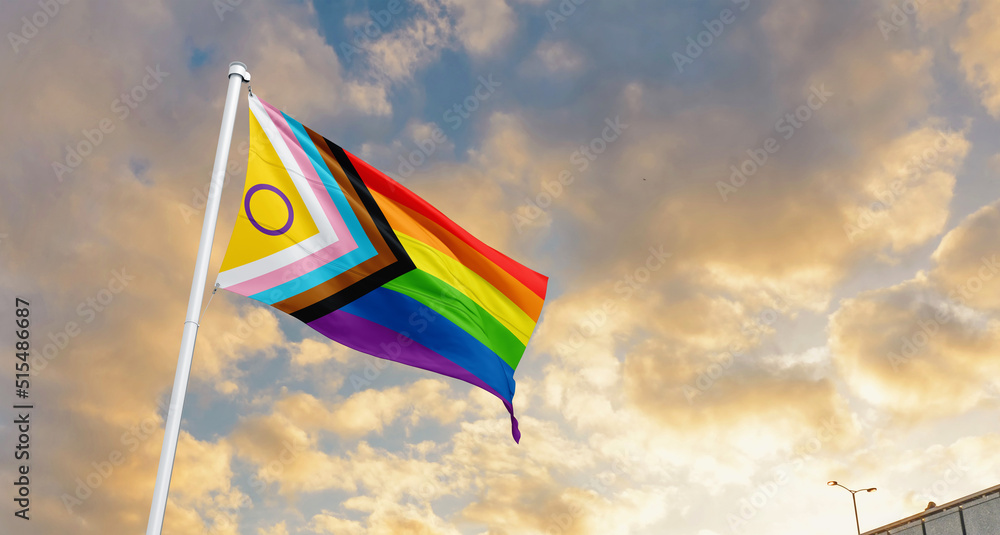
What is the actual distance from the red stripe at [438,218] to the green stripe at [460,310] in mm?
807

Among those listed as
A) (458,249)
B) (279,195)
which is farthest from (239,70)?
(458,249)

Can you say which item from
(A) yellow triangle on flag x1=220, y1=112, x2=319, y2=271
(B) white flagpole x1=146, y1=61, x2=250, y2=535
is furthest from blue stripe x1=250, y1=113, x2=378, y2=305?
(B) white flagpole x1=146, y1=61, x2=250, y2=535

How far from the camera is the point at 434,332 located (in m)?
10.6

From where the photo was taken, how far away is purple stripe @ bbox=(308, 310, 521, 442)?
9719 mm

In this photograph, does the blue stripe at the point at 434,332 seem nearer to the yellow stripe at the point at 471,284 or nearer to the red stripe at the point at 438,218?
the yellow stripe at the point at 471,284

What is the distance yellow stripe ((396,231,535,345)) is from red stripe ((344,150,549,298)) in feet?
1.28

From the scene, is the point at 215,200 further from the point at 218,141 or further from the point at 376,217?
the point at 376,217

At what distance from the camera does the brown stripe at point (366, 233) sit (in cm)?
960

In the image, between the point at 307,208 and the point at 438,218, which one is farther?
the point at 438,218

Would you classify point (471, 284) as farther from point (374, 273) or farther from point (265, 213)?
point (265, 213)

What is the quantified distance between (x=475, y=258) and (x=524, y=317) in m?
1.27

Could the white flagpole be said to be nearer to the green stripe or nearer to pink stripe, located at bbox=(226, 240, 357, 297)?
pink stripe, located at bbox=(226, 240, 357, 297)

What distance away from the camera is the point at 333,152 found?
33.0ft

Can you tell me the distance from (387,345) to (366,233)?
1.60 m
